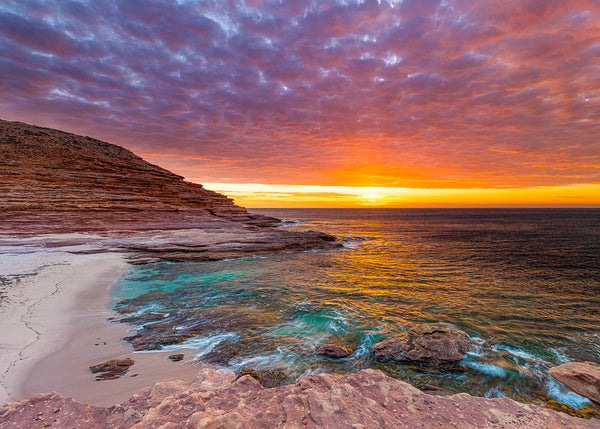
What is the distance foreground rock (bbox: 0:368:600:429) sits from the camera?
16.1 ft

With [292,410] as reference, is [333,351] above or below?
below

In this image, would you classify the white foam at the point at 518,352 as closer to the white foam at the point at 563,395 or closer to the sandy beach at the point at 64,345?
the white foam at the point at 563,395

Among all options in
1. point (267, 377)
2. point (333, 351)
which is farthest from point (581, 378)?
point (267, 377)

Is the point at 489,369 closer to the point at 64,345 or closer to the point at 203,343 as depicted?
the point at 203,343

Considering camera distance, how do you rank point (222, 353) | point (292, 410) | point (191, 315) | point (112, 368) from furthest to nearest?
point (191, 315) < point (222, 353) < point (112, 368) < point (292, 410)

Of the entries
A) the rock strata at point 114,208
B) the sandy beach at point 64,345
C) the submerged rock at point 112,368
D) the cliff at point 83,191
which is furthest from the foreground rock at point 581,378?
the cliff at point 83,191

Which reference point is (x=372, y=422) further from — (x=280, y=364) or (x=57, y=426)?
(x=57, y=426)

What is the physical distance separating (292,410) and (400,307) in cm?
1251

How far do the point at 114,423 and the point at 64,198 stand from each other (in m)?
49.4

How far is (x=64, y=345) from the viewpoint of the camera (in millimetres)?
9617

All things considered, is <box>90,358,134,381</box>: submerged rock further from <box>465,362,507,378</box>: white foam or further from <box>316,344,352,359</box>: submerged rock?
<box>465,362,507,378</box>: white foam

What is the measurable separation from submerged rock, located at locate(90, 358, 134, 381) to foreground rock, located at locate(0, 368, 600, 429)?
217 centimetres

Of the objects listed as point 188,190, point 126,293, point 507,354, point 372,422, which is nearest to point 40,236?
point 126,293

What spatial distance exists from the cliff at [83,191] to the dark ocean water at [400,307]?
21980mm
